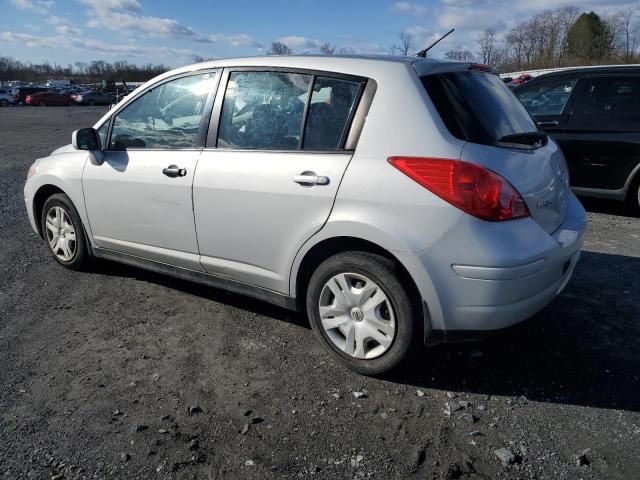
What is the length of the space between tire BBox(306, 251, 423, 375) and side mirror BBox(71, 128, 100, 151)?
2.22 metres

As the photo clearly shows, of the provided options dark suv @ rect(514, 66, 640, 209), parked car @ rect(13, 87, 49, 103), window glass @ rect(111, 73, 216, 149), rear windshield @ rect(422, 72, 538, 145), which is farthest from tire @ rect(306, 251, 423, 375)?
parked car @ rect(13, 87, 49, 103)

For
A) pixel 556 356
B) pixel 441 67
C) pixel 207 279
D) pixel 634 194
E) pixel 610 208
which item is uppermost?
pixel 441 67

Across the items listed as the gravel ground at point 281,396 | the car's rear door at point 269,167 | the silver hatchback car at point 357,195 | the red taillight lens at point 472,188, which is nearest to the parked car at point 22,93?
the gravel ground at point 281,396

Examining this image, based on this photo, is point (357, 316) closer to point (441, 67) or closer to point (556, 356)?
point (556, 356)

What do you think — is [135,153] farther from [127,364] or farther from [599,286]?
[599,286]

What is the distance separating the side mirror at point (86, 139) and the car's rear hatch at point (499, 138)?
8.76 ft

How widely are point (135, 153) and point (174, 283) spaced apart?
3.97 feet

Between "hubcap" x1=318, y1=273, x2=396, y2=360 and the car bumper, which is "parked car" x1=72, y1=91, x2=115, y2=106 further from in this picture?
the car bumper

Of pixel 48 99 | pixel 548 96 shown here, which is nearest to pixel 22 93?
pixel 48 99

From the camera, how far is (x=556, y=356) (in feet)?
11.1

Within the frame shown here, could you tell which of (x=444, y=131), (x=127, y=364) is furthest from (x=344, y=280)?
(x=127, y=364)

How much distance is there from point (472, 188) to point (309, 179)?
0.92 metres

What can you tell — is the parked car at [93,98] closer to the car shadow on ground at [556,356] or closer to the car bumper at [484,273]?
the car shadow on ground at [556,356]

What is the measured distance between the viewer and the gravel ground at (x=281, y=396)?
2.46m
